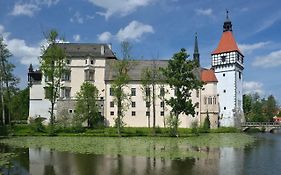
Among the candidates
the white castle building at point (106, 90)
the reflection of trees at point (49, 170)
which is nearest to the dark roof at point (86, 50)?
the white castle building at point (106, 90)

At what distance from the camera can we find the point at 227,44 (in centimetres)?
8306

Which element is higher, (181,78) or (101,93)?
(181,78)

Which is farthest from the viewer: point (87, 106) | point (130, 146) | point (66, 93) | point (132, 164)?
point (66, 93)

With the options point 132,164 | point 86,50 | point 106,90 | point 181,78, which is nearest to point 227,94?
point 106,90

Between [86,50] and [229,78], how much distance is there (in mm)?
33723

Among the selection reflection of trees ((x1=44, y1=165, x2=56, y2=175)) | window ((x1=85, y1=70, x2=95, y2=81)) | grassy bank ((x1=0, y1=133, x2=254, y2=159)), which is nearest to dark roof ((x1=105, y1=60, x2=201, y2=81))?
window ((x1=85, y1=70, x2=95, y2=81))

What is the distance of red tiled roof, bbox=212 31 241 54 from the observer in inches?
3226

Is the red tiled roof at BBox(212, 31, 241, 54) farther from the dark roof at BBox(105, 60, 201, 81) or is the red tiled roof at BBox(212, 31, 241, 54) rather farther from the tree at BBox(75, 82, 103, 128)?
the tree at BBox(75, 82, 103, 128)

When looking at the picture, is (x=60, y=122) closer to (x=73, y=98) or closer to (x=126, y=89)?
(x=73, y=98)

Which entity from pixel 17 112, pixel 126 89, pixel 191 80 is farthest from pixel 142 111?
pixel 17 112

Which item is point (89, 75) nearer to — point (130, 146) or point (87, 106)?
point (87, 106)

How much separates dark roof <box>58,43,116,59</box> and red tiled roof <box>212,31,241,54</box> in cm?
2765

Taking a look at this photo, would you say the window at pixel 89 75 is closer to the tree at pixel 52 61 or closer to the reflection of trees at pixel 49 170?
the tree at pixel 52 61

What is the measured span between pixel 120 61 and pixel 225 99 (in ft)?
117
